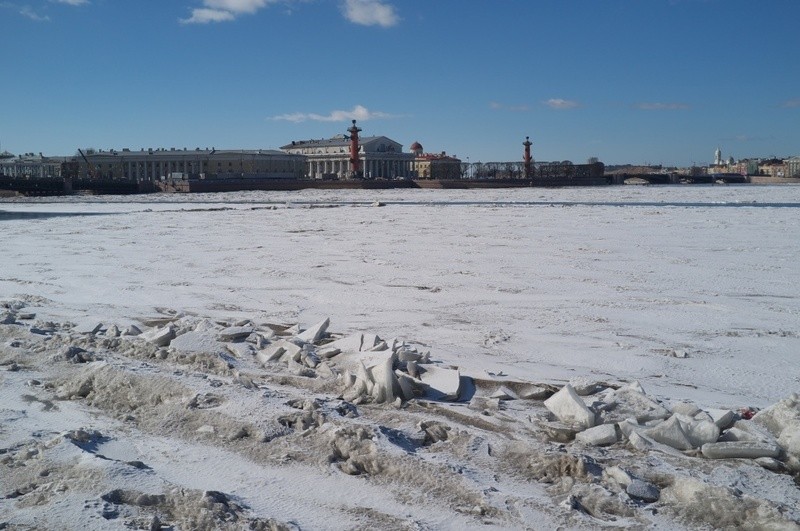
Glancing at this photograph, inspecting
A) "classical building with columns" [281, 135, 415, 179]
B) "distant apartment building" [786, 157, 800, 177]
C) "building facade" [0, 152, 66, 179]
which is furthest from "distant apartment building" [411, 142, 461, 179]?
"distant apartment building" [786, 157, 800, 177]

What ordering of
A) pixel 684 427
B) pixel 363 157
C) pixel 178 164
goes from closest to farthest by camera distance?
1. pixel 684 427
2. pixel 178 164
3. pixel 363 157

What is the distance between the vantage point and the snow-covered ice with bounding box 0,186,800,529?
9.59ft

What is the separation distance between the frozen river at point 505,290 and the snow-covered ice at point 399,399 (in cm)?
4

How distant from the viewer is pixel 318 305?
709cm

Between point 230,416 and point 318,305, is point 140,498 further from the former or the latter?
point 318,305

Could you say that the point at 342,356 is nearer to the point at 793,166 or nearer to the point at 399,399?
the point at 399,399

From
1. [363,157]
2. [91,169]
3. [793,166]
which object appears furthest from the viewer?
[793,166]

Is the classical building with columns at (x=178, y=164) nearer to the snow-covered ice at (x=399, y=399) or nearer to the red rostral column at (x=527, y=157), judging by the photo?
the red rostral column at (x=527, y=157)

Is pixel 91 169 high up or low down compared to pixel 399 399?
up

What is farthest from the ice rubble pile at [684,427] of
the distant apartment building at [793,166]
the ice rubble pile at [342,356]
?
the distant apartment building at [793,166]

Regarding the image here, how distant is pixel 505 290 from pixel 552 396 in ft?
12.8

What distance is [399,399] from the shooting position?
4.09m

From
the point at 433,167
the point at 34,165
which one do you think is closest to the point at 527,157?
the point at 433,167

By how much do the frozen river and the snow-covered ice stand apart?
4 cm
